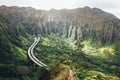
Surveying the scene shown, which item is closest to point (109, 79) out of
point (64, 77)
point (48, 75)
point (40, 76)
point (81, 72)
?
point (81, 72)

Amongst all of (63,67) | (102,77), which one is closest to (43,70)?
(63,67)

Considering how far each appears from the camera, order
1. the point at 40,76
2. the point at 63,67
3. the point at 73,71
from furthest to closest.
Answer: the point at 40,76
the point at 63,67
the point at 73,71

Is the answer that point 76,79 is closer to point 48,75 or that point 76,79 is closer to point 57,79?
point 57,79

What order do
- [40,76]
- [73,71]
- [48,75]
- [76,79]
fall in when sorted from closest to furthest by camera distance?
[76,79] → [73,71] → [48,75] → [40,76]

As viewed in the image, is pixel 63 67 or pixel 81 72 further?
pixel 63 67

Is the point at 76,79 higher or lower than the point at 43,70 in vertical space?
higher

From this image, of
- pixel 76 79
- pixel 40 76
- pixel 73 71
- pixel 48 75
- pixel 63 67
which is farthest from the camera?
pixel 40 76

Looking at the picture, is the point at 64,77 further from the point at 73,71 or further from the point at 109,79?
the point at 109,79

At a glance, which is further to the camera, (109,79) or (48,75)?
(48,75)

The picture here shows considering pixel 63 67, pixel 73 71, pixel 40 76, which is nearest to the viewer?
pixel 73 71
